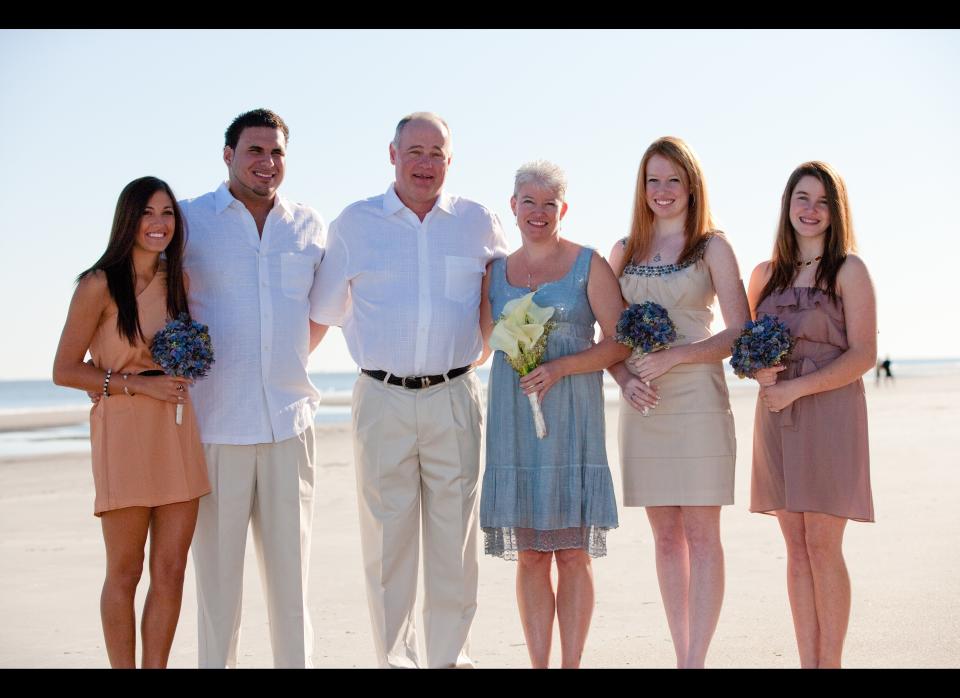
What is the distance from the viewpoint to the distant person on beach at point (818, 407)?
5.12 meters

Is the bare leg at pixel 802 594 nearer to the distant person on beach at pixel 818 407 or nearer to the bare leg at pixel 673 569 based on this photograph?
the distant person on beach at pixel 818 407

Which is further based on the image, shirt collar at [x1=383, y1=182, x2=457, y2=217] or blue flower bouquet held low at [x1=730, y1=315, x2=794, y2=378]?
shirt collar at [x1=383, y1=182, x2=457, y2=217]

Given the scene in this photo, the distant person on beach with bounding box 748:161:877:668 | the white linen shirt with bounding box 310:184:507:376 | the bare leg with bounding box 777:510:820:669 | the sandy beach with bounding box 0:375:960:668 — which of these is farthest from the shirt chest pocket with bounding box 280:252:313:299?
the bare leg with bounding box 777:510:820:669

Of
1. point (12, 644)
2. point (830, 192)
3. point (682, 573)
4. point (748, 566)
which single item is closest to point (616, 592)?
point (748, 566)

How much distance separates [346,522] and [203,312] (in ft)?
17.6

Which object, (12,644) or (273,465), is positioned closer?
(273,465)

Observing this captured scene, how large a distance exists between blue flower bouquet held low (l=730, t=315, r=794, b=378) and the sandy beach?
1.82 metres

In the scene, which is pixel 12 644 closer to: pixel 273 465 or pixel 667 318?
pixel 273 465

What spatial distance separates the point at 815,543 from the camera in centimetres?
516

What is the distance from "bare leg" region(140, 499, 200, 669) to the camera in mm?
4992

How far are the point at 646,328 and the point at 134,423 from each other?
8.40 ft

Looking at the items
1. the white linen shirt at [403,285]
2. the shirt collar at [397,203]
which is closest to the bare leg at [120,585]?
the white linen shirt at [403,285]

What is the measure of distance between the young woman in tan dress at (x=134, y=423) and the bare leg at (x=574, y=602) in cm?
188

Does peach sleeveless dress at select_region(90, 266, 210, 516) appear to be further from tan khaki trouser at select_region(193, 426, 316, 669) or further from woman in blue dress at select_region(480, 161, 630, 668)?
woman in blue dress at select_region(480, 161, 630, 668)
